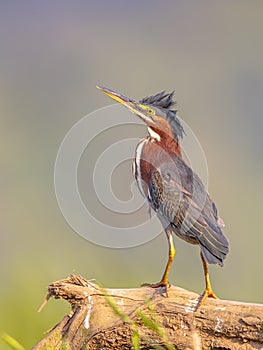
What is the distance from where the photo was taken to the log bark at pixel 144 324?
4172 mm

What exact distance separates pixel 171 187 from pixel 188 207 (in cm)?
14

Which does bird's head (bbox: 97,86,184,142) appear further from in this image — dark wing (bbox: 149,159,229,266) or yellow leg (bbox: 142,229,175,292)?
yellow leg (bbox: 142,229,175,292)

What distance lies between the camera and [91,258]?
10.7 meters

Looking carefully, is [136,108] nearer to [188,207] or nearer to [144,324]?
[188,207]

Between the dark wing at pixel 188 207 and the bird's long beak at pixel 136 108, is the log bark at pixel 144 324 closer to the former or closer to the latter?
the dark wing at pixel 188 207

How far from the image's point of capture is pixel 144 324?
13.8ft

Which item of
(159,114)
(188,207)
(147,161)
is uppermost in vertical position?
(159,114)

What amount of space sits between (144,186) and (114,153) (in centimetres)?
174

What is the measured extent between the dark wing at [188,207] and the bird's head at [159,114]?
0.94 feet

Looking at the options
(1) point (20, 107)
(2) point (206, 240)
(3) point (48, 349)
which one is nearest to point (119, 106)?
(2) point (206, 240)

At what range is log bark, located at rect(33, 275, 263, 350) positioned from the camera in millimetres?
4172

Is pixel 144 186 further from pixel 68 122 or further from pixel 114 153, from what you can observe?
pixel 68 122

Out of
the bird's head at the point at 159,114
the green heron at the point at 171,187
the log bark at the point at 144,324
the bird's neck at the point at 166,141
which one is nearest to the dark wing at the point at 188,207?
the green heron at the point at 171,187

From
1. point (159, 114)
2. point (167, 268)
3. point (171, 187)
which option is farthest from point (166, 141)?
point (167, 268)
